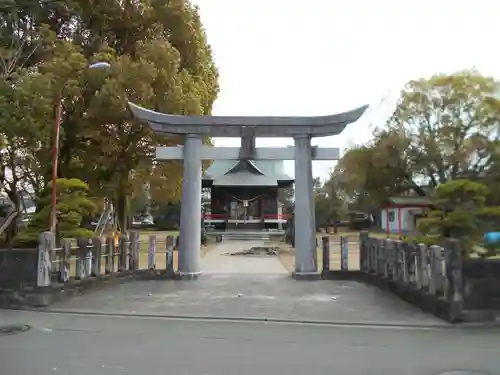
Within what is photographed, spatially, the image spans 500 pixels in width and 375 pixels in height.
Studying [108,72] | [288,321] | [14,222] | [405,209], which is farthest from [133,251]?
[405,209]

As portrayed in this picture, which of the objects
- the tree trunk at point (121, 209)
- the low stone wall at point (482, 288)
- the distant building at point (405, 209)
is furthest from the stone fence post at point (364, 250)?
the distant building at point (405, 209)

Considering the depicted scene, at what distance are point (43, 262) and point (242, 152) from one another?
22.1 ft

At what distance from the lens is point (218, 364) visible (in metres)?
5.99

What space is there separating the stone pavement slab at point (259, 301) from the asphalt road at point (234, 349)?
29.2 inches

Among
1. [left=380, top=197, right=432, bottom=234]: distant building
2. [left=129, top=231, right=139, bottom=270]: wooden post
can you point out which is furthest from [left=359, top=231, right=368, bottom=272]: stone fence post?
[left=380, top=197, right=432, bottom=234]: distant building

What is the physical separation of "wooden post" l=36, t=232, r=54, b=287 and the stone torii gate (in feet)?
15.3

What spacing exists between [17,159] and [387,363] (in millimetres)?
15552

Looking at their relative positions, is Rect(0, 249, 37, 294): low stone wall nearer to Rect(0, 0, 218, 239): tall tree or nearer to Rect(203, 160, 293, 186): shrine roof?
Rect(0, 0, 218, 239): tall tree

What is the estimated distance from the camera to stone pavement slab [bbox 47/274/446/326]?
9.20 meters

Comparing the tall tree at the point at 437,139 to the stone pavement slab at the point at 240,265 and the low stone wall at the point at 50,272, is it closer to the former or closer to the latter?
the stone pavement slab at the point at 240,265

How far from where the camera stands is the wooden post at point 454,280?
854 centimetres

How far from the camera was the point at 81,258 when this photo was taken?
11.9 m

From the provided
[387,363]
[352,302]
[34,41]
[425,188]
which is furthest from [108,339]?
[425,188]

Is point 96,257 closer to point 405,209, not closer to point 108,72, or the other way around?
point 108,72
